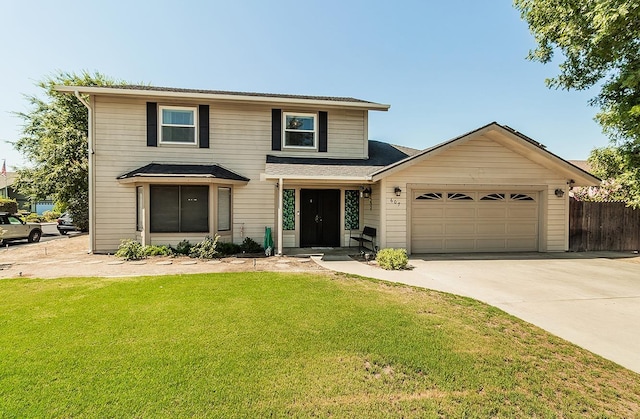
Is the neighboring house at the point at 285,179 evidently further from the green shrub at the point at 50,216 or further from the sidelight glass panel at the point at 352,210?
the green shrub at the point at 50,216

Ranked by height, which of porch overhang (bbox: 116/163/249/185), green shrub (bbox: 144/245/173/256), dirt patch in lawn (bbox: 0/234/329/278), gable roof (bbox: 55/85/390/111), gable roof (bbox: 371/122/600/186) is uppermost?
A: gable roof (bbox: 55/85/390/111)

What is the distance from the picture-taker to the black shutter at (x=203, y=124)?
1068cm

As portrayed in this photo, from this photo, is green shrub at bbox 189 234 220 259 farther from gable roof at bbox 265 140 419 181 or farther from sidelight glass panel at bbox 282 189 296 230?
gable roof at bbox 265 140 419 181

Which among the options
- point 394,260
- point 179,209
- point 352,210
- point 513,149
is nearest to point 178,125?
point 179,209

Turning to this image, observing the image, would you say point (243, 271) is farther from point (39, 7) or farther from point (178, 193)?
point (39, 7)

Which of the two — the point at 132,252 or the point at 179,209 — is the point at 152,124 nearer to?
the point at 179,209

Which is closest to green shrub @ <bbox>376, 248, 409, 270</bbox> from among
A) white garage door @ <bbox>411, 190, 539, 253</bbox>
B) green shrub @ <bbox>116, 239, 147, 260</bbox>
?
white garage door @ <bbox>411, 190, 539, 253</bbox>

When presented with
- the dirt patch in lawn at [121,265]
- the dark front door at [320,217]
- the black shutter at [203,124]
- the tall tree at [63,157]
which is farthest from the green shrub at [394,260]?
the tall tree at [63,157]

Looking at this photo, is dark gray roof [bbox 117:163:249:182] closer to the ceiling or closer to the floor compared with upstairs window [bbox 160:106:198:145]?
closer to the floor

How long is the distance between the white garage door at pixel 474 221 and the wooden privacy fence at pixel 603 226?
5.92 feet

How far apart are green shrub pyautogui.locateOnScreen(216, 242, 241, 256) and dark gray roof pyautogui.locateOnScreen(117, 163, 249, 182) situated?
226cm

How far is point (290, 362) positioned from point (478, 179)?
9392 mm

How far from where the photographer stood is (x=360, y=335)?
3.82 metres

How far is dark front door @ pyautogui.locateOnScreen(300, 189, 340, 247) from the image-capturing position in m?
11.4
